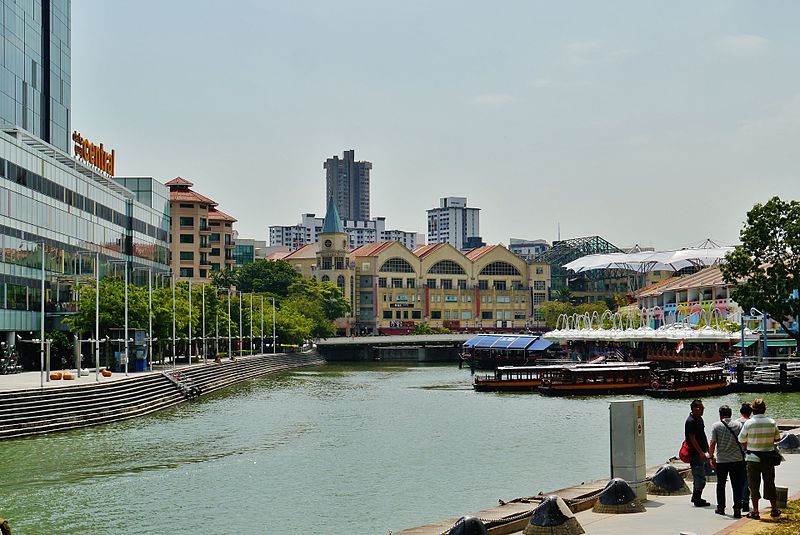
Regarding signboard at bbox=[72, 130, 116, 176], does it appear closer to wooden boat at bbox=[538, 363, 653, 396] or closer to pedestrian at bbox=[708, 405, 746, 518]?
wooden boat at bbox=[538, 363, 653, 396]

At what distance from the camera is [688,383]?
7394 centimetres

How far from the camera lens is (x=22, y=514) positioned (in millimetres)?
30766

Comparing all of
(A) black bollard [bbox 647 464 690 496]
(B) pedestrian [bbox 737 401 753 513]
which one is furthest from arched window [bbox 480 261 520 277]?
(B) pedestrian [bbox 737 401 753 513]

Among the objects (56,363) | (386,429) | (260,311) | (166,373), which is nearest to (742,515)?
(386,429)

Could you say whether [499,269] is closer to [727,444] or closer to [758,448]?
[727,444]

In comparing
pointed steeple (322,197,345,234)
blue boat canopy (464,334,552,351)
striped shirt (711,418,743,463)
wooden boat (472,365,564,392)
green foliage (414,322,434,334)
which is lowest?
wooden boat (472,365,564,392)

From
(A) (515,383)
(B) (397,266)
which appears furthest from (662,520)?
(B) (397,266)

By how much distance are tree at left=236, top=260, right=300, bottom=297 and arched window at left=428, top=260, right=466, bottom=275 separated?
89.4 ft

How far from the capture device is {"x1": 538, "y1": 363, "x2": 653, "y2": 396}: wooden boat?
77750 mm

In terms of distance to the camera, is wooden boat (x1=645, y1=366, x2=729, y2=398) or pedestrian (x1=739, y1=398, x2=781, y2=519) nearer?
pedestrian (x1=739, y1=398, x2=781, y2=519)

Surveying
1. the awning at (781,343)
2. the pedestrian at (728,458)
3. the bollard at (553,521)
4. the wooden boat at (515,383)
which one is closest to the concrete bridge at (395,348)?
the awning at (781,343)

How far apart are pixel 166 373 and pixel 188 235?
99802 millimetres

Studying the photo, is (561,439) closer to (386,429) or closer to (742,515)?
(386,429)

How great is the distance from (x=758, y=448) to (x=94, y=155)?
280ft
